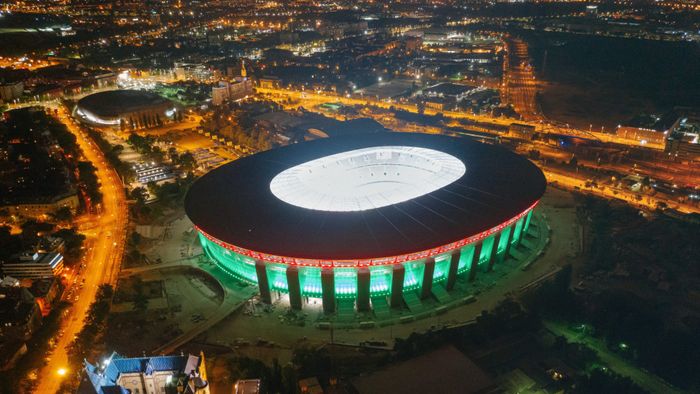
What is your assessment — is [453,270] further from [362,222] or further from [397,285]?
[362,222]

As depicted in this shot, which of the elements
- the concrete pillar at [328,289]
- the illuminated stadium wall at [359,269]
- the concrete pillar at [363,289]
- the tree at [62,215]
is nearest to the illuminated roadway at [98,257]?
the tree at [62,215]

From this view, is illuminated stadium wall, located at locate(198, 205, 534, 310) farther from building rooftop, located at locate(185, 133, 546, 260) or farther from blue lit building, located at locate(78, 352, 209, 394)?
blue lit building, located at locate(78, 352, 209, 394)

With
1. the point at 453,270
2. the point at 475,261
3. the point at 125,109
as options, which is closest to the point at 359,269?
the point at 453,270

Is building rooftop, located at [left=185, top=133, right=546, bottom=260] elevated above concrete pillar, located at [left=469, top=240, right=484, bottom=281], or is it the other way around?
building rooftop, located at [left=185, top=133, right=546, bottom=260]

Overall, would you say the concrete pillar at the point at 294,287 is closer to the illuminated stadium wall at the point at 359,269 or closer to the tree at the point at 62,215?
the illuminated stadium wall at the point at 359,269

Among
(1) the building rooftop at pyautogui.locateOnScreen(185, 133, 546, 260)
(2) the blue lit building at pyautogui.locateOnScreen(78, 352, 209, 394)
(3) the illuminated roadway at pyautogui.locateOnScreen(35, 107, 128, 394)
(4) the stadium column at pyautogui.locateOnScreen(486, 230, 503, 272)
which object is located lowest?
(3) the illuminated roadway at pyautogui.locateOnScreen(35, 107, 128, 394)

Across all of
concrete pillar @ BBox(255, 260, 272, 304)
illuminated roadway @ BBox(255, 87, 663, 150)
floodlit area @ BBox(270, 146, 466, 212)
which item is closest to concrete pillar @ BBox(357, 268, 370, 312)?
floodlit area @ BBox(270, 146, 466, 212)
